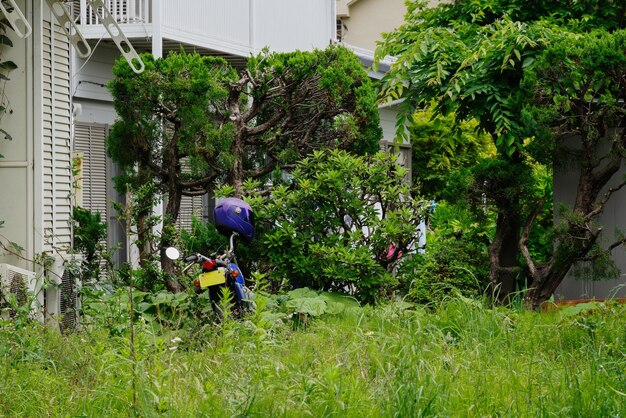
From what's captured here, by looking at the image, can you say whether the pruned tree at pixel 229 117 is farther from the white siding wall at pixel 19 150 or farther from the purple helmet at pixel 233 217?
the white siding wall at pixel 19 150

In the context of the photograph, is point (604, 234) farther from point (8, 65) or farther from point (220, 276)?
point (8, 65)

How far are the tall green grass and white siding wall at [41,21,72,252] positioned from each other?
7.35 feet

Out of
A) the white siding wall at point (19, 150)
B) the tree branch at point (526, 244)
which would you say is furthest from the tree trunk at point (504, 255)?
the white siding wall at point (19, 150)

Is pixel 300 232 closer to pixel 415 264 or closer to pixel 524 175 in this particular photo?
pixel 415 264

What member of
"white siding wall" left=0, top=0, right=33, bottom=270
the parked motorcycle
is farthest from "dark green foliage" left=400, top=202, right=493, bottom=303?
"white siding wall" left=0, top=0, right=33, bottom=270

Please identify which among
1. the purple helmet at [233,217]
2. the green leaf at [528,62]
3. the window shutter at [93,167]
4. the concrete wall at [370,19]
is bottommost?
the purple helmet at [233,217]

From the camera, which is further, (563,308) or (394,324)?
(563,308)

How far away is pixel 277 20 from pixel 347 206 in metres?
7.49

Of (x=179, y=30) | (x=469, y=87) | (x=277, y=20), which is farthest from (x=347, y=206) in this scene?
(x=277, y=20)

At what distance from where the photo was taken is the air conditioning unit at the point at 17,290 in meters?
8.81

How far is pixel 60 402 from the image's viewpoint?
5.68 meters

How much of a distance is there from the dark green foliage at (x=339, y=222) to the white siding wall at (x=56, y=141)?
1.89 meters

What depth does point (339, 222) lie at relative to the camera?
11.0 meters

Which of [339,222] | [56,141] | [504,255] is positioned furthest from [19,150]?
[504,255]
